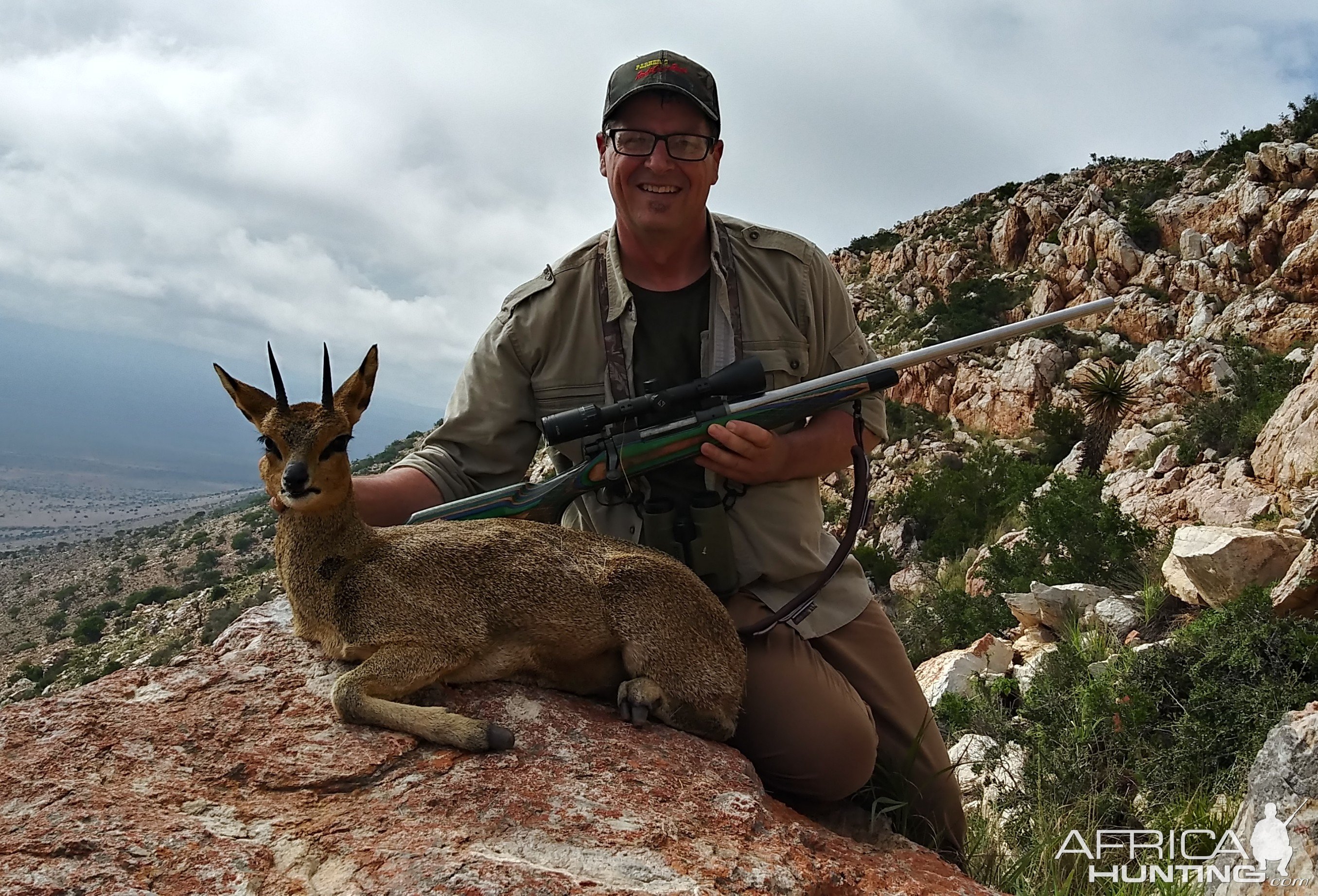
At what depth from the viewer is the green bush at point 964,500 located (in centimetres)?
2595

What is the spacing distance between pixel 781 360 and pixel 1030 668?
7968 millimetres

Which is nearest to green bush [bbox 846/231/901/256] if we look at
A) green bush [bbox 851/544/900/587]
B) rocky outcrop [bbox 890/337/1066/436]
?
rocky outcrop [bbox 890/337/1066/436]

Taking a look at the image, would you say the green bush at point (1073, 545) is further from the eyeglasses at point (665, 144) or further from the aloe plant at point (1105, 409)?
the eyeglasses at point (665, 144)

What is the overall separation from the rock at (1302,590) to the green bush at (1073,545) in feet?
18.6

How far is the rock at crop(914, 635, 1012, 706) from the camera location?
11.3m

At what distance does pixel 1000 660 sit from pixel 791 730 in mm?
8954

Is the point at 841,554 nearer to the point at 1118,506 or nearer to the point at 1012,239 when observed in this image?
the point at 1118,506

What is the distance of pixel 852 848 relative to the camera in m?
3.61

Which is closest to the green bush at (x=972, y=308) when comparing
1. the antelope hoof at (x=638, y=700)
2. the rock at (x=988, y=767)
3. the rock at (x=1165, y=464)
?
the rock at (x=1165, y=464)

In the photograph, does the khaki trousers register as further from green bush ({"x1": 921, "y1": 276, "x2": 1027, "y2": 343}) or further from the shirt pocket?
green bush ({"x1": 921, "y1": 276, "x2": 1027, "y2": 343})

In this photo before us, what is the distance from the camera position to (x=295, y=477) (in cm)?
356

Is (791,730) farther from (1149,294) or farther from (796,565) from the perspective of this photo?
(1149,294)

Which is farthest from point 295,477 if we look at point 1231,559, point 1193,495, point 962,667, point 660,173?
point 1193,495

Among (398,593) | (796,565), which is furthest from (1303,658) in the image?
(398,593)
